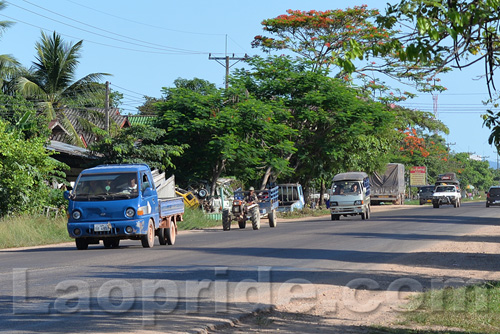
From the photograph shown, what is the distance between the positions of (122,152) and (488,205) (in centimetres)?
3772

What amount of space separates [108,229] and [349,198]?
23905mm

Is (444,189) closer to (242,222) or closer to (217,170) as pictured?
(217,170)

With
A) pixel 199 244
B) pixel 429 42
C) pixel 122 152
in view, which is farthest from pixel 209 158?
pixel 429 42

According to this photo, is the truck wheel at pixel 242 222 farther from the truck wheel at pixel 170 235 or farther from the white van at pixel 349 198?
the truck wheel at pixel 170 235

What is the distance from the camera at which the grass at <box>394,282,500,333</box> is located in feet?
30.1

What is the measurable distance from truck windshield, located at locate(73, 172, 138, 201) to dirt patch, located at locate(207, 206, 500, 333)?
279 inches

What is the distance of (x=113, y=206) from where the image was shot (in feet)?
63.6

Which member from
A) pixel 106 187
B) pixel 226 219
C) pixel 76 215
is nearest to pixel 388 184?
pixel 226 219

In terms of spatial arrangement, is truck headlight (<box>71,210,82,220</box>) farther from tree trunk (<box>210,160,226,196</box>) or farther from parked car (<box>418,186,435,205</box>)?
parked car (<box>418,186,435,205</box>)

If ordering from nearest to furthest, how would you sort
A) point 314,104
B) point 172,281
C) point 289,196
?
point 172,281
point 314,104
point 289,196

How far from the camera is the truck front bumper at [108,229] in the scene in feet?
63.2

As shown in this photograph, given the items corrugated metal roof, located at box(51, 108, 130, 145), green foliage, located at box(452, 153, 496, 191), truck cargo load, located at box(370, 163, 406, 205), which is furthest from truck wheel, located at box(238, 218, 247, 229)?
green foliage, located at box(452, 153, 496, 191)

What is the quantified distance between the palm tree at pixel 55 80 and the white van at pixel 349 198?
15.5 m

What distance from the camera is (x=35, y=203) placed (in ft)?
93.0
